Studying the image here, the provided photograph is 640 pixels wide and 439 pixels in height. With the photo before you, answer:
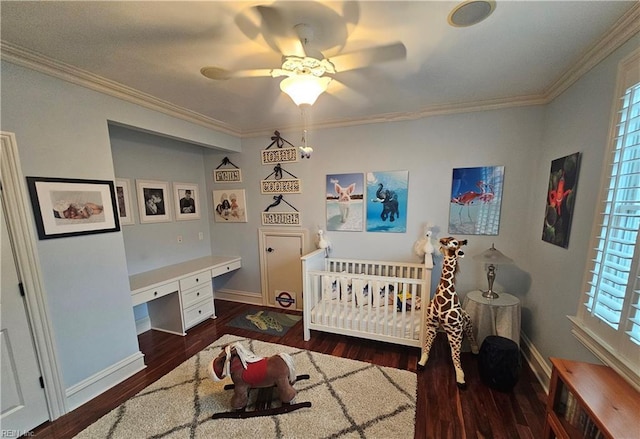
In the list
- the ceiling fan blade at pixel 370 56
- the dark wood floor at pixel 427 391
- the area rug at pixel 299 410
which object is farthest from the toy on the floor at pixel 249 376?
the ceiling fan blade at pixel 370 56

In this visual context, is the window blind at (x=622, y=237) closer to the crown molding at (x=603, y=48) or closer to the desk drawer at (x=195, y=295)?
the crown molding at (x=603, y=48)

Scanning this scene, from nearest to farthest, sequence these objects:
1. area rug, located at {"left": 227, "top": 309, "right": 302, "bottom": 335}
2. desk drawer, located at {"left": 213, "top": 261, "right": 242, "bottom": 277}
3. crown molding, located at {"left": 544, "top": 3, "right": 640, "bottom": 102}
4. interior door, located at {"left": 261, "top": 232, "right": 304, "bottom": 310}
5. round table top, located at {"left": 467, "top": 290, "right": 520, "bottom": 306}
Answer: crown molding, located at {"left": 544, "top": 3, "right": 640, "bottom": 102} < round table top, located at {"left": 467, "top": 290, "right": 520, "bottom": 306} < area rug, located at {"left": 227, "top": 309, "right": 302, "bottom": 335} < desk drawer, located at {"left": 213, "top": 261, "right": 242, "bottom": 277} < interior door, located at {"left": 261, "top": 232, "right": 304, "bottom": 310}

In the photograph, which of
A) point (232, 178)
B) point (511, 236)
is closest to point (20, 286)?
point (232, 178)

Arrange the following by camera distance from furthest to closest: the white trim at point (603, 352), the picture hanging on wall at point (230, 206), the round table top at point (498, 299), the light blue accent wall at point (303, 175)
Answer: the picture hanging on wall at point (230, 206) < the round table top at point (498, 299) < the light blue accent wall at point (303, 175) < the white trim at point (603, 352)

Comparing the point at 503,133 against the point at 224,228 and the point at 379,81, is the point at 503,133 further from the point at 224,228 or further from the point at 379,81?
the point at 224,228

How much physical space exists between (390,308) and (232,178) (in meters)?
2.68

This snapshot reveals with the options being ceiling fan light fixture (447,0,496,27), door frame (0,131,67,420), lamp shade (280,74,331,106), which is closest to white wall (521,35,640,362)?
ceiling fan light fixture (447,0,496,27)

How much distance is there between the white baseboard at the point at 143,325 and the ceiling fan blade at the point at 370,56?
11.2ft

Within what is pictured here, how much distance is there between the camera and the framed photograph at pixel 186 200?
128 inches

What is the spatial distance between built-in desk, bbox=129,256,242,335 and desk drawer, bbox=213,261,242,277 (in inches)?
→ 0.5

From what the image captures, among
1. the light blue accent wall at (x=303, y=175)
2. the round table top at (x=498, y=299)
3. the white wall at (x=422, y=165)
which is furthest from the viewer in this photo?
the white wall at (x=422, y=165)

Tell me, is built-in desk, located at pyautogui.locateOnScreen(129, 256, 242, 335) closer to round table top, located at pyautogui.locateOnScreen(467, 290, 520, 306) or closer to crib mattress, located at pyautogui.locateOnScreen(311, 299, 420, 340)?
crib mattress, located at pyautogui.locateOnScreen(311, 299, 420, 340)

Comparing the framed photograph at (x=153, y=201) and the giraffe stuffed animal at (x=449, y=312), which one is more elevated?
the framed photograph at (x=153, y=201)

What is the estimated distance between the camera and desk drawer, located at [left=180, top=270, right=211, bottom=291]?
276 centimetres
